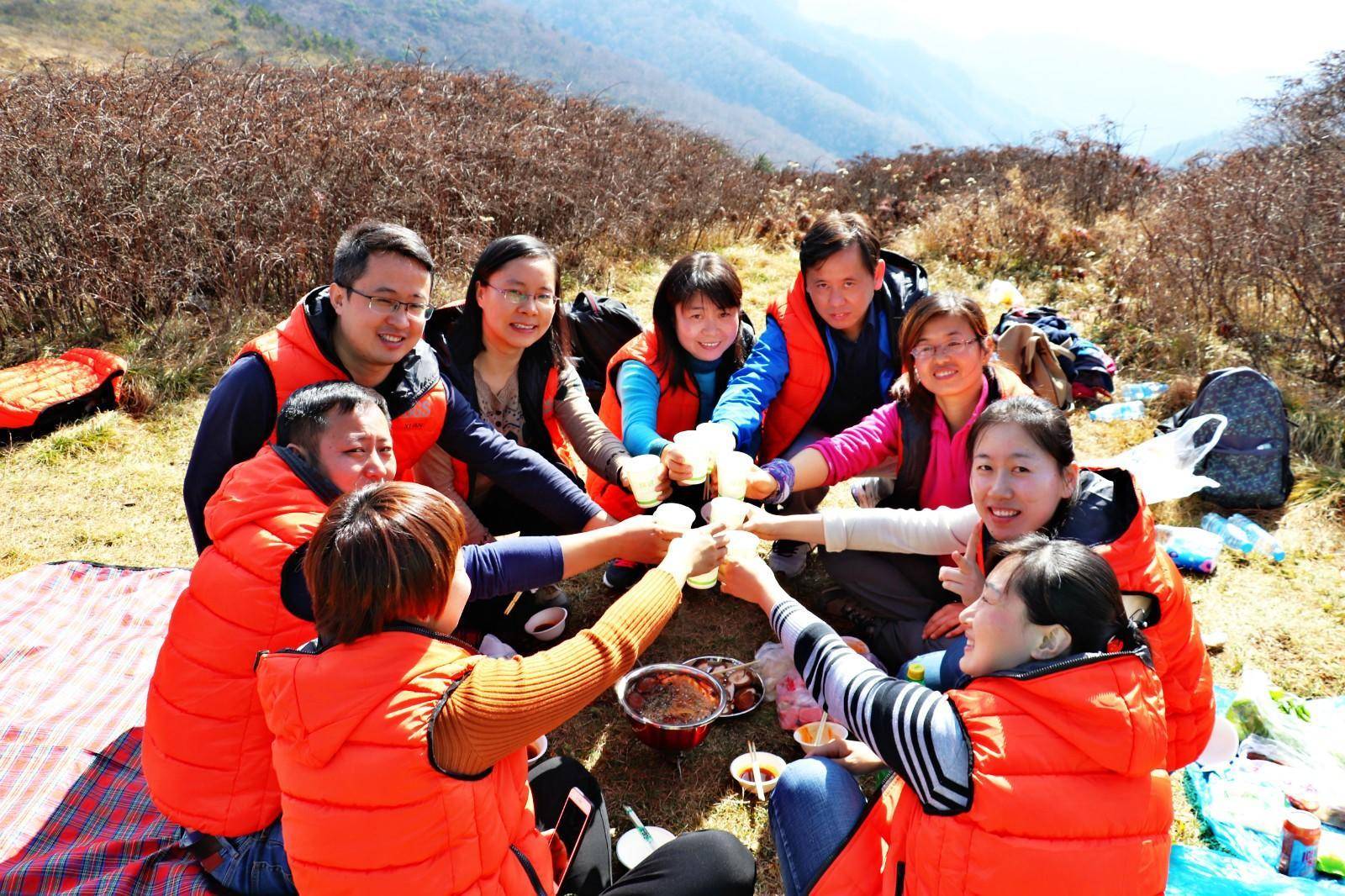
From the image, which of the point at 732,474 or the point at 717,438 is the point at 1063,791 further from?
the point at 717,438

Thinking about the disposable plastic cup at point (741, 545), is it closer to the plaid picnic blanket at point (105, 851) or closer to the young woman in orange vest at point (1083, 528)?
the young woman in orange vest at point (1083, 528)

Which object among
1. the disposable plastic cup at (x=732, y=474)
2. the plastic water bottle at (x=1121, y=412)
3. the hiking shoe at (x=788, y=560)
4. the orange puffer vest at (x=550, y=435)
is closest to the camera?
the disposable plastic cup at (x=732, y=474)

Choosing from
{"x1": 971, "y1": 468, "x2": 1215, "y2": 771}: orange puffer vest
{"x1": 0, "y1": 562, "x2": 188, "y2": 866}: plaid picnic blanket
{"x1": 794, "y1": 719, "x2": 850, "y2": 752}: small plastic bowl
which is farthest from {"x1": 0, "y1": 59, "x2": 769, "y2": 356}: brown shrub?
{"x1": 971, "y1": 468, "x2": 1215, "y2": 771}: orange puffer vest

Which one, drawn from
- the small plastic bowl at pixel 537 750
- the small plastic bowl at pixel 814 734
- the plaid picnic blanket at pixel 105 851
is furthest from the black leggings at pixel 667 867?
the plaid picnic blanket at pixel 105 851

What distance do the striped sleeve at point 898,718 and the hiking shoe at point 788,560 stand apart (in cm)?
Answer: 187

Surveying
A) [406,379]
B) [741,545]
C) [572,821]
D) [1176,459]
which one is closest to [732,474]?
[741,545]

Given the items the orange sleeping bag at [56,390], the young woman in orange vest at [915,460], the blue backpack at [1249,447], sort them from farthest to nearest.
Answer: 1. the orange sleeping bag at [56,390]
2. the blue backpack at [1249,447]
3. the young woman in orange vest at [915,460]

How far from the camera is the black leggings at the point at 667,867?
1873mm

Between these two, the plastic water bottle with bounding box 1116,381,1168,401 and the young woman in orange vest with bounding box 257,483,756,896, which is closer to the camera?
the young woman in orange vest with bounding box 257,483,756,896

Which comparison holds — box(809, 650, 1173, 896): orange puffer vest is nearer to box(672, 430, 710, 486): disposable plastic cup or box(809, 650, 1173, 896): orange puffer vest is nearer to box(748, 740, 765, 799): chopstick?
box(748, 740, 765, 799): chopstick

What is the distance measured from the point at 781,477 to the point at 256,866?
2.25 metres

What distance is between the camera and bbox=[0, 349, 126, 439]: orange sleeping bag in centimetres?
494

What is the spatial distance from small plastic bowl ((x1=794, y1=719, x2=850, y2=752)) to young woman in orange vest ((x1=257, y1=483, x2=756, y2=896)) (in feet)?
3.88

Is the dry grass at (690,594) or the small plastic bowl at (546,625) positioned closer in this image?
the dry grass at (690,594)
